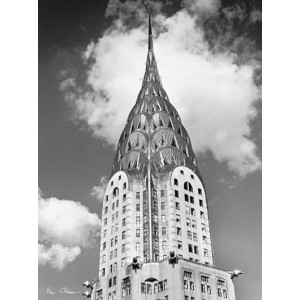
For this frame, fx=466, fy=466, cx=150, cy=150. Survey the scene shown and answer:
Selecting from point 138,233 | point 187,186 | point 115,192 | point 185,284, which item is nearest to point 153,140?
point 187,186

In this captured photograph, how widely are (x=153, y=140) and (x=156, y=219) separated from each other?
313 inches

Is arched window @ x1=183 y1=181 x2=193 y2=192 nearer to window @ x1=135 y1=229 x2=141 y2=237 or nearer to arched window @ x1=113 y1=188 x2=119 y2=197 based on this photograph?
window @ x1=135 y1=229 x2=141 y2=237

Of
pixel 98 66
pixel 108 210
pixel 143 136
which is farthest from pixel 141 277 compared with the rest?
pixel 98 66

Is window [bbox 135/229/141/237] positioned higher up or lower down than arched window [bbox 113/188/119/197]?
lower down

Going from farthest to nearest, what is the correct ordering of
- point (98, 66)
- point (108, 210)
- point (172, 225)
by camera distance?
point (108, 210) < point (172, 225) < point (98, 66)

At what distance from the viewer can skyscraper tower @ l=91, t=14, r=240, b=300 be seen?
114ft

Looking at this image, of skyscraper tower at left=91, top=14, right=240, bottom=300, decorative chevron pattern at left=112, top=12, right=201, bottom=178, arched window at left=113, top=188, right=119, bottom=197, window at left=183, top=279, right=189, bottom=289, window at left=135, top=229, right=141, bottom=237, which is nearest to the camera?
window at left=183, top=279, right=189, bottom=289

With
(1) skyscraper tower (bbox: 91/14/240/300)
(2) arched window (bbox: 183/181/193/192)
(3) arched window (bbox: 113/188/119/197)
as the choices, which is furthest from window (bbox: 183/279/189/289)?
(3) arched window (bbox: 113/188/119/197)

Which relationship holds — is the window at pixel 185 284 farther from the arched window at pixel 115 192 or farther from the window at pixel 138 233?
the arched window at pixel 115 192

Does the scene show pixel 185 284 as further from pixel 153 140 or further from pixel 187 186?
pixel 153 140

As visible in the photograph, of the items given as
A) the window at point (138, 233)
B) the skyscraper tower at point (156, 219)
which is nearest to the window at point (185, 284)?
the skyscraper tower at point (156, 219)

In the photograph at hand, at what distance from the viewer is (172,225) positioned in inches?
1505
